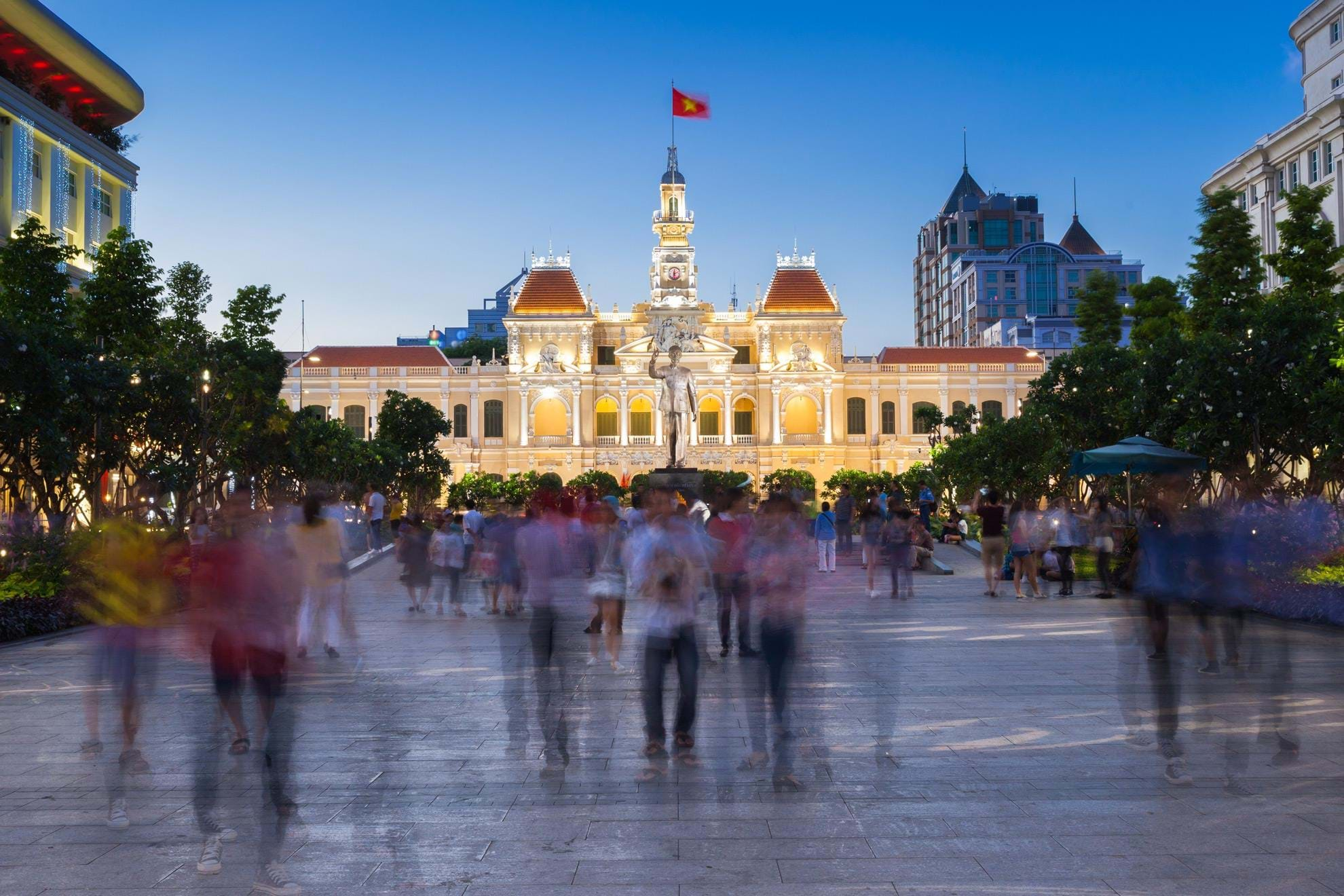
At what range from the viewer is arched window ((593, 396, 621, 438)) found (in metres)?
79.7

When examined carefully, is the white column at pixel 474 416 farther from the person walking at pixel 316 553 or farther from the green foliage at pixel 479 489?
the person walking at pixel 316 553

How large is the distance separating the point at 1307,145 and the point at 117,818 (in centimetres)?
5511

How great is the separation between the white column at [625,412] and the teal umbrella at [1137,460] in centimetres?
5590

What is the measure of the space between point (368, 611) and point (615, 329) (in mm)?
63913

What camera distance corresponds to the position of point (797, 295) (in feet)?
266

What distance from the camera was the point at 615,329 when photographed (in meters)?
82.0

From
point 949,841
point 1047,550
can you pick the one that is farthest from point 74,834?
point 1047,550

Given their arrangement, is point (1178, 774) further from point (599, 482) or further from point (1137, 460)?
point (599, 482)

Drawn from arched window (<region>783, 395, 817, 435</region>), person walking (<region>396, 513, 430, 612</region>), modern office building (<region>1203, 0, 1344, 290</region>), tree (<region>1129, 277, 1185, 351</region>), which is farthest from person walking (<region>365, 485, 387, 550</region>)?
arched window (<region>783, 395, 817, 435</region>)

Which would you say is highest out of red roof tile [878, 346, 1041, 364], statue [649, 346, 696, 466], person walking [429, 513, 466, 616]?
red roof tile [878, 346, 1041, 364]

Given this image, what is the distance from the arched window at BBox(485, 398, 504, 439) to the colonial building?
0.20 feet

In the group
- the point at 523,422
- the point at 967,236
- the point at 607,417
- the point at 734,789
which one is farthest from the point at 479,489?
the point at 967,236

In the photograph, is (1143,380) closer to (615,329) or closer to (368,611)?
(368,611)

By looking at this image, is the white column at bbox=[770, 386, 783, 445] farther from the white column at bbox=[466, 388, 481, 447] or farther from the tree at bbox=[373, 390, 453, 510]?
the tree at bbox=[373, 390, 453, 510]
